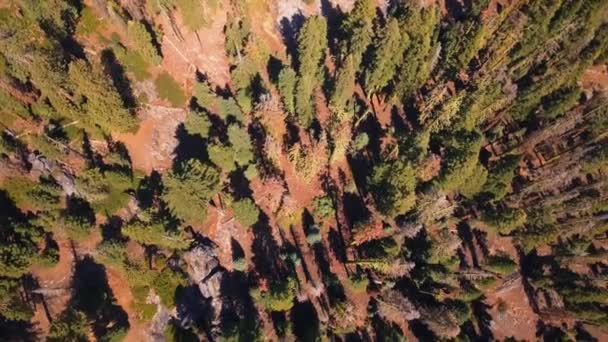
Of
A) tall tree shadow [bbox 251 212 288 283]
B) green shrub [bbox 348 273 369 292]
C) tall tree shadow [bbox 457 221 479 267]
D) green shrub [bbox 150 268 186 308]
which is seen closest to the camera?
green shrub [bbox 150 268 186 308]

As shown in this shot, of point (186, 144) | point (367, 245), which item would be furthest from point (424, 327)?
point (186, 144)

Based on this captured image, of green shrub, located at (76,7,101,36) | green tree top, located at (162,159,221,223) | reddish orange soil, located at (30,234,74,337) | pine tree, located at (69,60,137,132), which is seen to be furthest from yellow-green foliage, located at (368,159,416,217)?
green shrub, located at (76,7,101,36)

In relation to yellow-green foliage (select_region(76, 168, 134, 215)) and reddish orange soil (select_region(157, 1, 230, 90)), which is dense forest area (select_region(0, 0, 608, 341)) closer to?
yellow-green foliage (select_region(76, 168, 134, 215))

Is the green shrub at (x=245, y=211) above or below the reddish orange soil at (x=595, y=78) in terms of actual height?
below

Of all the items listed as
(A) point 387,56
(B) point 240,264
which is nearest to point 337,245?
(B) point 240,264

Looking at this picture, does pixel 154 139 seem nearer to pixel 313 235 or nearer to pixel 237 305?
pixel 237 305

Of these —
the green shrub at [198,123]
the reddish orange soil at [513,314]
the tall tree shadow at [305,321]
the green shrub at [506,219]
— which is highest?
the green shrub at [198,123]

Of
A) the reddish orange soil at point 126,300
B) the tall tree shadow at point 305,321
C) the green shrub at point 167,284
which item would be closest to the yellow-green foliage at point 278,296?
the tall tree shadow at point 305,321

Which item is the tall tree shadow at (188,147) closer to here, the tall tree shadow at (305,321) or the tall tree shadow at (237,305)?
Answer: the tall tree shadow at (237,305)

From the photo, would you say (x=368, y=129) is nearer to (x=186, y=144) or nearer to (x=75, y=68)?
(x=186, y=144)
